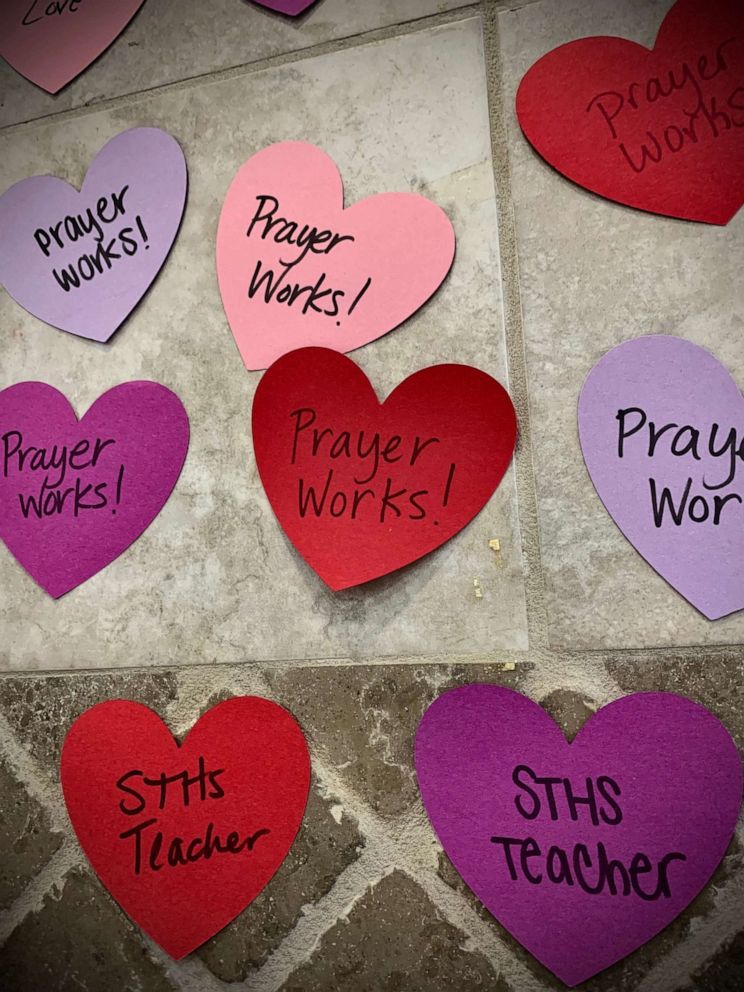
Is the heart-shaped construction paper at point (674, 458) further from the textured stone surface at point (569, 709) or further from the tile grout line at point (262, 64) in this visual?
the tile grout line at point (262, 64)

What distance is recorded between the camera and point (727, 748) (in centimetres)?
65

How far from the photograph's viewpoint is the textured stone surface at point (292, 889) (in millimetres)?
722

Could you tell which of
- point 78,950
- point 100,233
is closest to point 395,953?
point 78,950

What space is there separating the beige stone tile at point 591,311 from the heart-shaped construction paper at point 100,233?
1.17ft

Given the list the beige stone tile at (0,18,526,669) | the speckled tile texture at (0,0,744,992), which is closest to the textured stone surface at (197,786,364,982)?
the speckled tile texture at (0,0,744,992)

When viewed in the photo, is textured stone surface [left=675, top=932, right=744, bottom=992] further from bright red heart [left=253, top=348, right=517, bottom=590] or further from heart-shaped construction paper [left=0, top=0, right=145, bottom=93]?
heart-shaped construction paper [left=0, top=0, right=145, bottom=93]

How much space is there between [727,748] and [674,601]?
4.9 inches

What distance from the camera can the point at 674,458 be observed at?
0.66 meters

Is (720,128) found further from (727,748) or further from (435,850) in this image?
(435,850)

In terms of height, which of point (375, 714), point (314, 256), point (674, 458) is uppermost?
point (314, 256)

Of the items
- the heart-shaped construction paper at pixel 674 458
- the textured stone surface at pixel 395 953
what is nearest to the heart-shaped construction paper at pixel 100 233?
the heart-shaped construction paper at pixel 674 458

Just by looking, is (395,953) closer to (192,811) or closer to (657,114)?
(192,811)

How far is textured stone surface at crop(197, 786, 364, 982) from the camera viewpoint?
722 millimetres

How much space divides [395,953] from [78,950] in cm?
32
